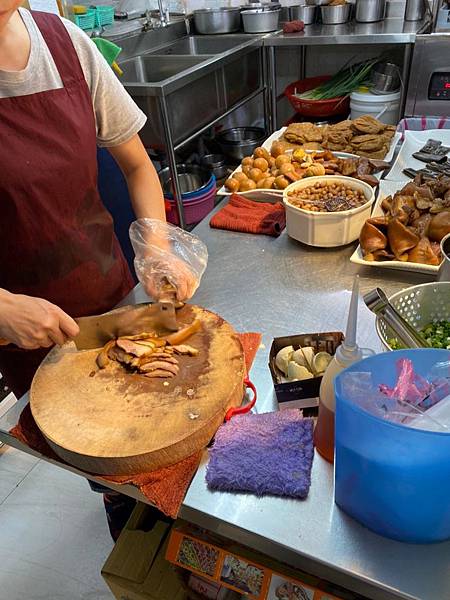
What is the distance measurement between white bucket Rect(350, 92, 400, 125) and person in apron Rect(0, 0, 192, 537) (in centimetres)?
207

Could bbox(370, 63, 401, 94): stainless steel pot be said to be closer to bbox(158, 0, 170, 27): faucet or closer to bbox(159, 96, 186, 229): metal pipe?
bbox(159, 96, 186, 229): metal pipe

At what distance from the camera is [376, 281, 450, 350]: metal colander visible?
0.90 meters

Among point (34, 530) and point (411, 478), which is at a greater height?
point (411, 478)

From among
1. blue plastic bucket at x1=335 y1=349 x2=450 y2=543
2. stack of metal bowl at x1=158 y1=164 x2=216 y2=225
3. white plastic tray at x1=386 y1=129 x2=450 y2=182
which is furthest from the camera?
stack of metal bowl at x1=158 y1=164 x2=216 y2=225

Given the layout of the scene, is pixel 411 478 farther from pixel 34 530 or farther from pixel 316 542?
pixel 34 530

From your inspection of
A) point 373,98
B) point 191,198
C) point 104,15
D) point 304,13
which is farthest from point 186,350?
point 304,13

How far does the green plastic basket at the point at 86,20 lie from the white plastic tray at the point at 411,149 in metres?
2.12

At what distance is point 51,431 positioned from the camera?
79 centimetres

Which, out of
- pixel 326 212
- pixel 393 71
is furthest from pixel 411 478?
pixel 393 71

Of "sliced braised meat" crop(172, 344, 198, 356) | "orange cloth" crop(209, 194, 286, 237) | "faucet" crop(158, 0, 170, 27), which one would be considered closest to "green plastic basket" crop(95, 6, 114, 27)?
"faucet" crop(158, 0, 170, 27)

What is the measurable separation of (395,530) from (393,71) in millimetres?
2987

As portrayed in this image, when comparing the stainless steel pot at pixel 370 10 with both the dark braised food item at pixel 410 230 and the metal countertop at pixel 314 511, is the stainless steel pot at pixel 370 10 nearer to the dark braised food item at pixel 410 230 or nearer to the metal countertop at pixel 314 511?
the dark braised food item at pixel 410 230

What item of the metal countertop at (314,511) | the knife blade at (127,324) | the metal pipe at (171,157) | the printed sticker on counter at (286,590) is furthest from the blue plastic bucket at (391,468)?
the metal pipe at (171,157)

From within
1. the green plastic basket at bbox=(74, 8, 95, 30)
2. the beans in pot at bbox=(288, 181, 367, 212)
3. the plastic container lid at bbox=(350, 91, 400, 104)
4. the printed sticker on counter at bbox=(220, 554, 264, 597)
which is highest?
the green plastic basket at bbox=(74, 8, 95, 30)
